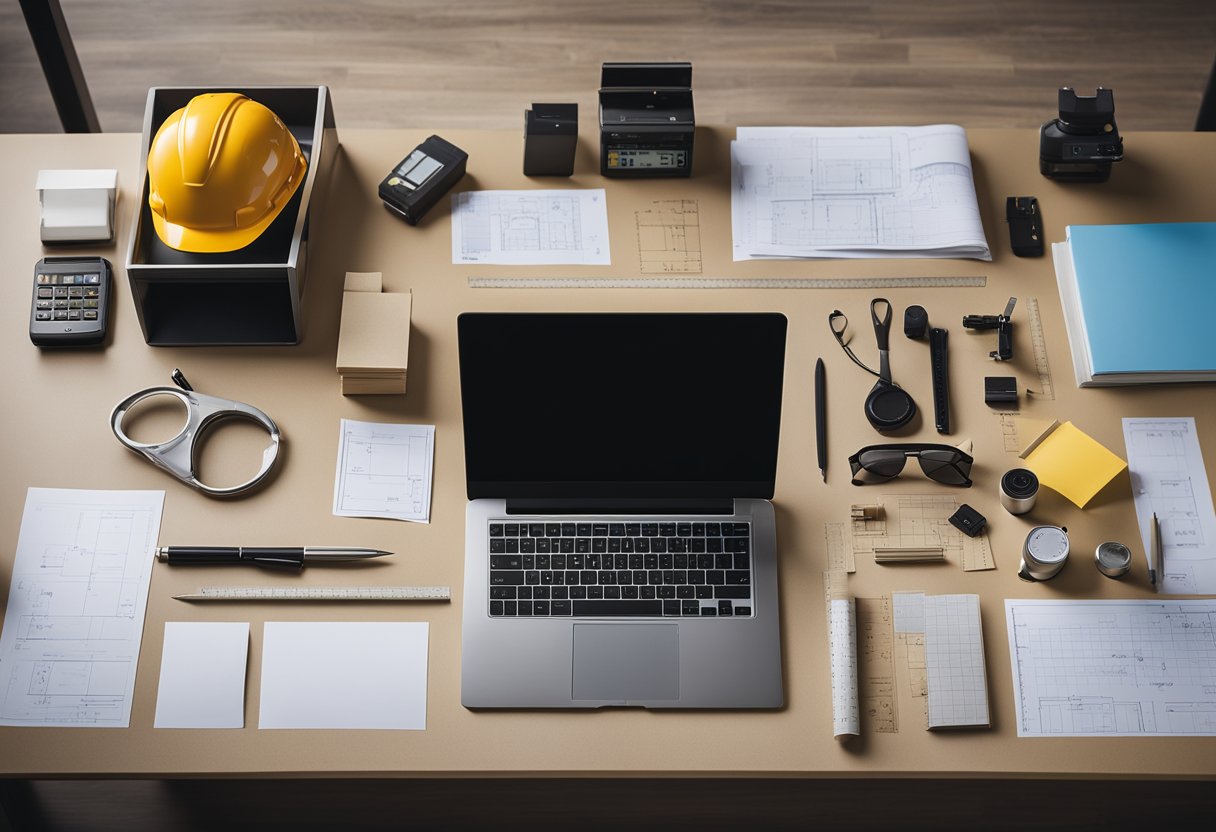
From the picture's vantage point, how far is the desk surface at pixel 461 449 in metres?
1.53

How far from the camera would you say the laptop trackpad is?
5.11 ft

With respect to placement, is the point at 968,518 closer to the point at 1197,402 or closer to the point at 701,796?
the point at 1197,402

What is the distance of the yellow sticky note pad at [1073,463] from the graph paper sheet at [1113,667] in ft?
0.57

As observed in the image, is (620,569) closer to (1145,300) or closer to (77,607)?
(77,607)

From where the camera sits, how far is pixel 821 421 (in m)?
1.76

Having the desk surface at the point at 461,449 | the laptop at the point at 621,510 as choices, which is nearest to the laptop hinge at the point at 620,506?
the laptop at the point at 621,510

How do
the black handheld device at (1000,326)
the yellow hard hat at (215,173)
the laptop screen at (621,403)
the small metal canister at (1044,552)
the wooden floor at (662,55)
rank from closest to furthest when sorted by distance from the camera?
the laptop screen at (621,403) < the small metal canister at (1044,552) < the yellow hard hat at (215,173) < the black handheld device at (1000,326) < the wooden floor at (662,55)

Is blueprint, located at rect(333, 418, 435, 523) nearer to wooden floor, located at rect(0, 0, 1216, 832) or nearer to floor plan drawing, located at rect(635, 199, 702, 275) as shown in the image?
floor plan drawing, located at rect(635, 199, 702, 275)

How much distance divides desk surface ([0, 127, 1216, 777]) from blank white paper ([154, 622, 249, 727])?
16 millimetres

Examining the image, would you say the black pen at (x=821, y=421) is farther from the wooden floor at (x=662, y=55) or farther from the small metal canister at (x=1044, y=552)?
the wooden floor at (x=662, y=55)

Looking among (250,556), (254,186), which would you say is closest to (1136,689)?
(250,556)

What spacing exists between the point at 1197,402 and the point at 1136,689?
A: 49 cm

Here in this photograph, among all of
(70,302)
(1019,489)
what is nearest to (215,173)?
(70,302)

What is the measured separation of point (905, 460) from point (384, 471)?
0.78 meters
